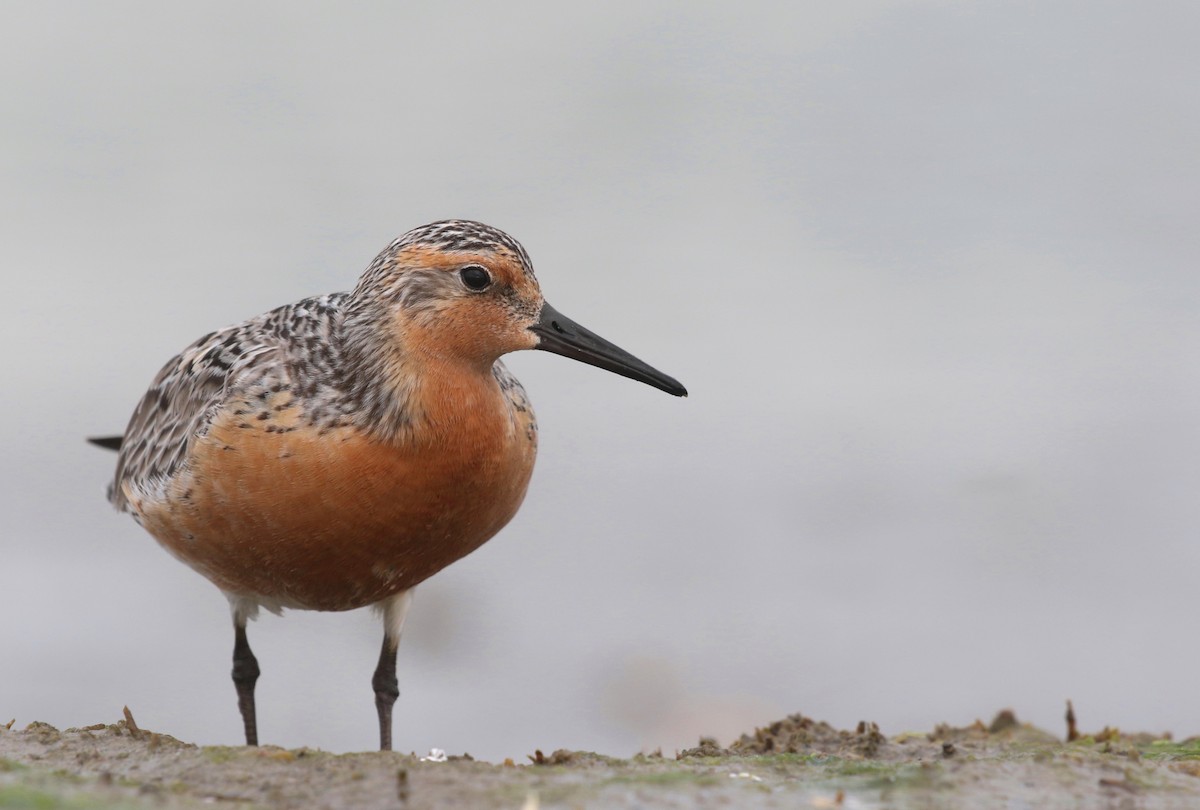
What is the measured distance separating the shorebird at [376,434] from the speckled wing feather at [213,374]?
2 centimetres

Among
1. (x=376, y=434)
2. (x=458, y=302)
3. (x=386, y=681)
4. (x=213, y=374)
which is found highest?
(x=458, y=302)

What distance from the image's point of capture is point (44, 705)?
9273 millimetres

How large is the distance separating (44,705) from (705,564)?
4.37 metres

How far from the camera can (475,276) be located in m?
→ 6.55

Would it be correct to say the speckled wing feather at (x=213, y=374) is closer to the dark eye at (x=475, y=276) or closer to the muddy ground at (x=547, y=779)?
the dark eye at (x=475, y=276)

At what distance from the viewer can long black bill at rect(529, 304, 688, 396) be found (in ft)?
22.3

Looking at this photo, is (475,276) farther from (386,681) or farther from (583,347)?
(386,681)

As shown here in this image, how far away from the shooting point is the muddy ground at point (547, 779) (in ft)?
14.9

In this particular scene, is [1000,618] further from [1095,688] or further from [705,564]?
[705,564]

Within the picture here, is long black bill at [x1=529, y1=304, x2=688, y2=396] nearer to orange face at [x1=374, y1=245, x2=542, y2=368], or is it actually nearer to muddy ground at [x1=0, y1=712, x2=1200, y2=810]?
orange face at [x1=374, y1=245, x2=542, y2=368]

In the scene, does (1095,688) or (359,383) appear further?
(1095,688)

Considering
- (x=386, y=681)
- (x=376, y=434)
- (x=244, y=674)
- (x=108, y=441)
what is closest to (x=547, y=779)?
(x=376, y=434)

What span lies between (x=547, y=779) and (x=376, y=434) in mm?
2036

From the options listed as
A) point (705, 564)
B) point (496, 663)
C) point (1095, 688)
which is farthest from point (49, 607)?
point (1095, 688)
